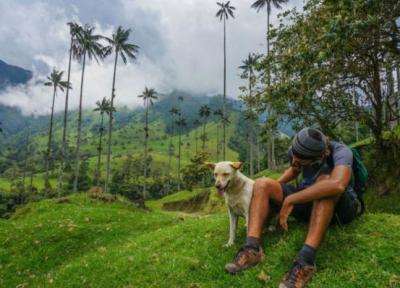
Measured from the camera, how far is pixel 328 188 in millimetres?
6785

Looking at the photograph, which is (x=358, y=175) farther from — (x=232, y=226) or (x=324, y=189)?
(x=232, y=226)

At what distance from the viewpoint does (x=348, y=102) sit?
18.5 metres

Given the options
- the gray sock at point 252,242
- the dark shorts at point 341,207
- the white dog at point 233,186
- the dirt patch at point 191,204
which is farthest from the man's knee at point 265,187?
the dirt patch at point 191,204

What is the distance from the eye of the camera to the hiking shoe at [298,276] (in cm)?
653

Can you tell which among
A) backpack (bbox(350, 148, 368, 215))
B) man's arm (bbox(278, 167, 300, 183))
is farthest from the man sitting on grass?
backpack (bbox(350, 148, 368, 215))

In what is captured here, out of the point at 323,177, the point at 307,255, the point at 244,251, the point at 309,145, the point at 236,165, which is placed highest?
the point at 309,145

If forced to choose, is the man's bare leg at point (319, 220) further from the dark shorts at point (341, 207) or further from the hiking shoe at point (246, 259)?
the hiking shoe at point (246, 259)

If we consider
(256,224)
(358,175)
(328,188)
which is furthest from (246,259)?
(358,175)

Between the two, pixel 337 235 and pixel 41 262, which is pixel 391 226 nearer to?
pixel 337 235

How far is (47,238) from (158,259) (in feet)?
31.5

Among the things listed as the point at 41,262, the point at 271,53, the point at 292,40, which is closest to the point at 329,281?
the point at 41,262

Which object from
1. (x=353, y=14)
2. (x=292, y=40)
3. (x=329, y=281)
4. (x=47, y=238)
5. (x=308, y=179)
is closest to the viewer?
(x=329, y=281)

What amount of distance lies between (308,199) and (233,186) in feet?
6.05

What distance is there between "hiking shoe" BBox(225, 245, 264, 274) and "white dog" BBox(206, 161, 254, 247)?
2.56ft
